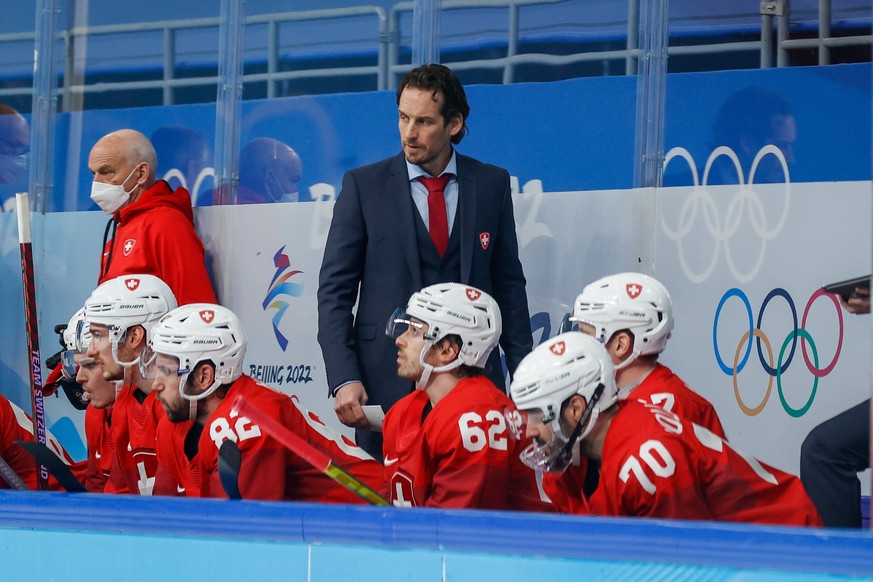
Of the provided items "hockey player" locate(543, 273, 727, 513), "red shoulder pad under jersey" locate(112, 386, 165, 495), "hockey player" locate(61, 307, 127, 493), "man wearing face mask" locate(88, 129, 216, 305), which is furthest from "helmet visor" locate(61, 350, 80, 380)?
"hockey player" locate(543, 273, 727, 513)

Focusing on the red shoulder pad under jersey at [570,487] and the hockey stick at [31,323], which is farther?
the hockey stick at [31,323]

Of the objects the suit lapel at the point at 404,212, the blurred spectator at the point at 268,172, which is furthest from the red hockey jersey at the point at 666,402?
the blurred spectator at the point at 268,172

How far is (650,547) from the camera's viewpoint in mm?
2574

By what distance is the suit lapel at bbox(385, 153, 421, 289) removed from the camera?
4.54 metres

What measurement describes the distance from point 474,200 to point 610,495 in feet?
5.17

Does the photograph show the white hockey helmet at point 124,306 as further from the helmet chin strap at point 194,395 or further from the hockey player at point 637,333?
the hockey player at point 637,333

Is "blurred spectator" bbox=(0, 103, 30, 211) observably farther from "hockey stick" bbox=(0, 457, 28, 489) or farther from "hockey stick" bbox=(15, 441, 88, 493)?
"hockey stick" bbox=(15, 441, 88, 493)

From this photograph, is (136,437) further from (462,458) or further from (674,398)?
(674,398)

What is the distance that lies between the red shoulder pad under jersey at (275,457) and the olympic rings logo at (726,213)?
1.46 m

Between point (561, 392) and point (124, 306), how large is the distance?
1.94 meters

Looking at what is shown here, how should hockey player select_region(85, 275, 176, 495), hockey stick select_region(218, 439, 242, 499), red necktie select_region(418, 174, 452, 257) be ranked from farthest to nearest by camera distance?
hockey player select_region(85, 275, 176, 495) → red necktie select_region(418, 174, 452, 257) → hockey stick select_region(218, 439, 242, 499)

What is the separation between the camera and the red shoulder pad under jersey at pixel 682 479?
312cm

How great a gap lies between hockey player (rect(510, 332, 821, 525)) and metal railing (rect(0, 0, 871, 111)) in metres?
1.90

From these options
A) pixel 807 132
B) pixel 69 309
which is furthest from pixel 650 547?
pixel 69 309
